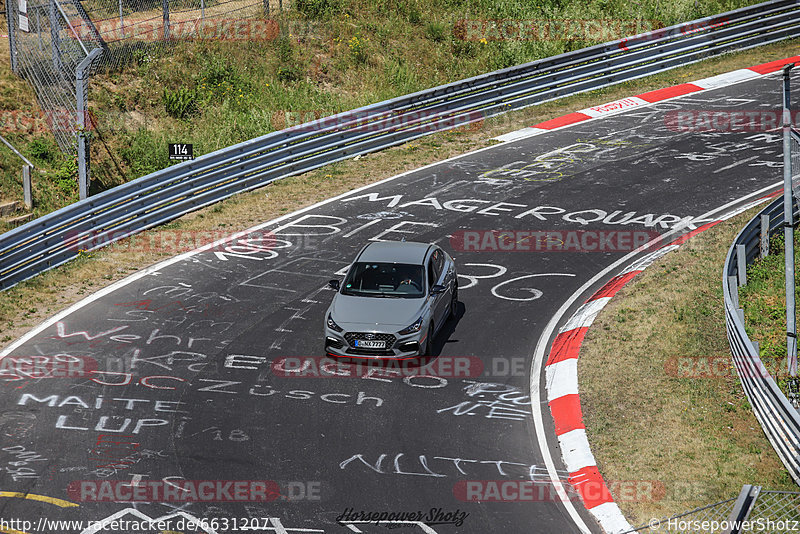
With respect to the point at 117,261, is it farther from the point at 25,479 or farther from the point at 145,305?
the point at 25,479

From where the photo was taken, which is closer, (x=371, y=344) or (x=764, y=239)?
(x=371, y=344)

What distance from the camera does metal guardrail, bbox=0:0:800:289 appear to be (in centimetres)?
1780

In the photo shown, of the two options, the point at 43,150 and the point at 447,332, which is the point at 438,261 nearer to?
the point at 447,332

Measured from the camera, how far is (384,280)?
14672 mm

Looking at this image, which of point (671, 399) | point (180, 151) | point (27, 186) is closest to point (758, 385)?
point (671, 399)

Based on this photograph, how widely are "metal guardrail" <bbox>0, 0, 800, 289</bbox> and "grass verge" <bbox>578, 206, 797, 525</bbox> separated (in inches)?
372

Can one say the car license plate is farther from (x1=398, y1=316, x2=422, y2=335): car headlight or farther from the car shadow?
the car shadow

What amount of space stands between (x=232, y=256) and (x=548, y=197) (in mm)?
7804

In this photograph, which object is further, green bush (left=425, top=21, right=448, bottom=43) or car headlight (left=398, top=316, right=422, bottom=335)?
green bush (left=425, top=21, right=448, bottom=43)

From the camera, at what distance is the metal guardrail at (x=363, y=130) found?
1780 centimetres

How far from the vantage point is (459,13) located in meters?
30.3

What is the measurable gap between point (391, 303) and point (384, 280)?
65cm

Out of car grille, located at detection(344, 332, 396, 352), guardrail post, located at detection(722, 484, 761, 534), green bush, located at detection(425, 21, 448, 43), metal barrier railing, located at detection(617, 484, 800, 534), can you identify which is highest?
green bush, located at detection(425, 21, 448, 43)

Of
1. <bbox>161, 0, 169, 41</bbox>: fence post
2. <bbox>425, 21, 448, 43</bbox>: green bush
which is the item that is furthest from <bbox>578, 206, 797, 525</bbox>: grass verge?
<bbox>161, 0, 169, 41</bbox>: fence post
